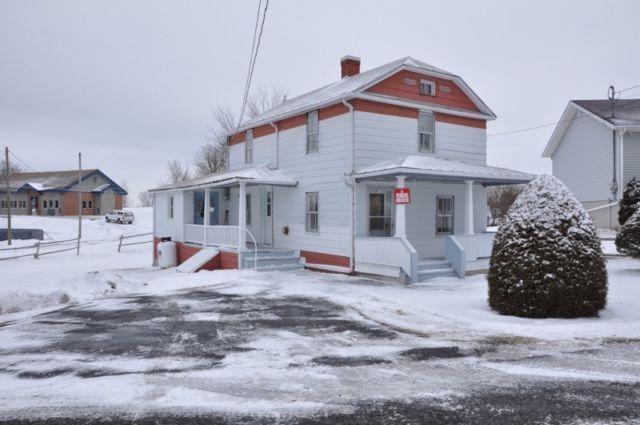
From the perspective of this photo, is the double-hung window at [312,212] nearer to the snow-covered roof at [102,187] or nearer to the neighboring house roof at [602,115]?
the neighboring house roof at [602,115]

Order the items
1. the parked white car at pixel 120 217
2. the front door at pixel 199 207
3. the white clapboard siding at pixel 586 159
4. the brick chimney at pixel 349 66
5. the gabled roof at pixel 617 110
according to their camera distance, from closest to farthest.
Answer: the brick chimney at pixel 349 66
the front door at pixel 199 207
the gabled roof at pixel 617 110
the white clapboard siding at pixel 586 159
the parked white car at pixel 120 217

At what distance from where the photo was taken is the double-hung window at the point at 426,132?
687 inches

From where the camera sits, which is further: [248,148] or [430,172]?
[248,148]

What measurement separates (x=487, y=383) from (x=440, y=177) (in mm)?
10117

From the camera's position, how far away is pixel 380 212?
53.9ft

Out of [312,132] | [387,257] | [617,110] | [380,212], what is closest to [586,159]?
[617,110]

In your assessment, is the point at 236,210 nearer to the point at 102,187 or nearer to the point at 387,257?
the point at 387,257

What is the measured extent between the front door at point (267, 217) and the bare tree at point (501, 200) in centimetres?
2589

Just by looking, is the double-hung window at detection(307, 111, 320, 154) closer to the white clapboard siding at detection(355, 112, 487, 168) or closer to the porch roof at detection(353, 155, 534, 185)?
the white clapboard siding at detection(355, 112, 487, 168)

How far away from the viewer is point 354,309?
10.1 m

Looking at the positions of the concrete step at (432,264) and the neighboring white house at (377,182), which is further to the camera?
→ the neighboring white house at (377,182)

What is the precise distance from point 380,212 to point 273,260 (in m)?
4.20

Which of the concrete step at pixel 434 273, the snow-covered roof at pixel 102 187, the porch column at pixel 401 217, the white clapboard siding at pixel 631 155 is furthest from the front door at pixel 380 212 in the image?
the snow-covered roof at pixel 102 187

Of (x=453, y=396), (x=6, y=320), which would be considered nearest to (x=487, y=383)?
(x=453, y=396)
